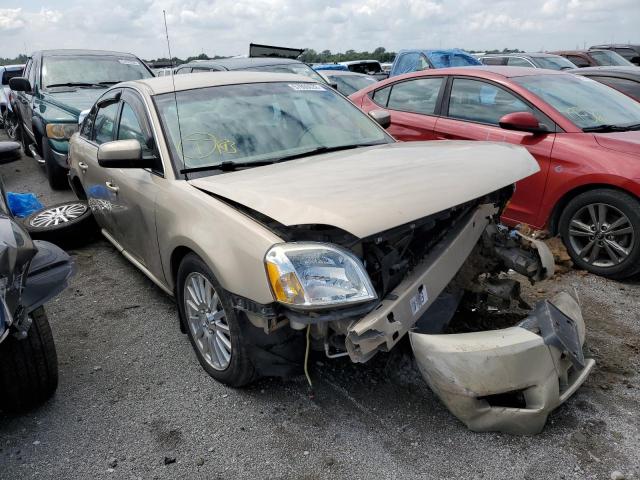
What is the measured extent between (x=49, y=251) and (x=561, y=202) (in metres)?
3.72

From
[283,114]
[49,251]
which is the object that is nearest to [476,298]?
[283,114]

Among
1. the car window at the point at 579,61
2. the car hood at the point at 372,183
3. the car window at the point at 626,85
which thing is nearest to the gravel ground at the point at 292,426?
the car hood at the point at 372,183

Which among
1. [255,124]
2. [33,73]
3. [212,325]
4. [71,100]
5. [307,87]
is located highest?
[307,87]

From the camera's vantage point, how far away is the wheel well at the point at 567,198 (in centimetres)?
409

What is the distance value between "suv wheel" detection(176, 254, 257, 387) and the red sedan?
2.91 m

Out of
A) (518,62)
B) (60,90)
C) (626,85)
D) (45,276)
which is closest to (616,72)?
(626,85)

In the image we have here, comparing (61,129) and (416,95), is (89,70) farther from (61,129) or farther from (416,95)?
(416,95)

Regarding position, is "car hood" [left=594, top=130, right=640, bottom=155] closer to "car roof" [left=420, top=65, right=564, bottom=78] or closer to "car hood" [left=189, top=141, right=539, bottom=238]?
"car roof" [left=420, top=65, right=564, bottom=78]

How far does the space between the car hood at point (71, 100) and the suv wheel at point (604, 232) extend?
A: 582 cm

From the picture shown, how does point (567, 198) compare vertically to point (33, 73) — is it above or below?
below

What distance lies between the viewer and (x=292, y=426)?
8.52 feet

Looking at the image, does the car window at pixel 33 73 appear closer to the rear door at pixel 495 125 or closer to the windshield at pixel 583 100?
the rear door at pixel 495 125

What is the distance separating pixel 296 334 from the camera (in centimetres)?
253

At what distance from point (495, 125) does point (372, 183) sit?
9.40 ft
